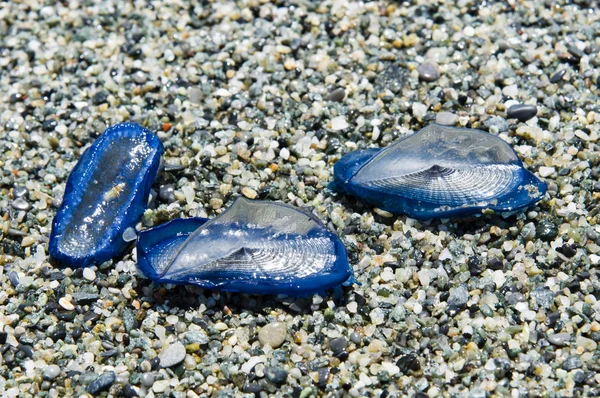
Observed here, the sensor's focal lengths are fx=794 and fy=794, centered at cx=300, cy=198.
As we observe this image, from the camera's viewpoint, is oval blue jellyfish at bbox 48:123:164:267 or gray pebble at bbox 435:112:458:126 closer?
oval blue jellyfish at bbox 48:123:164:267

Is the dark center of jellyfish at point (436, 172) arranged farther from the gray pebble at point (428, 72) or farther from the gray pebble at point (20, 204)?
the gray pebble at point (20, 204)

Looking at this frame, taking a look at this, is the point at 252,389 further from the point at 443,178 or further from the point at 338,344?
the point at 443,178

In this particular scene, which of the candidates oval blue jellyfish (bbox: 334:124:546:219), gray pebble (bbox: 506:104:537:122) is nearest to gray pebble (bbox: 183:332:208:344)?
oval blue jellyfish (bbox: 334:124:546:219)

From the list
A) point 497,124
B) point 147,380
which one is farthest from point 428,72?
point 147,380

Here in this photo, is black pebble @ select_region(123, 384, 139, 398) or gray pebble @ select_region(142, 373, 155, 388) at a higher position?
gray pebble @ select_region(142, 373, 155, 388)

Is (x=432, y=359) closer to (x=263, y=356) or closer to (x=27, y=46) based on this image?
(x=263, y=356)

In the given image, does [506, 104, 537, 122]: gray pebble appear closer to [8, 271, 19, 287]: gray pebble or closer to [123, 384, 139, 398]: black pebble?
[123, 384, 139, 398]: black pebble
